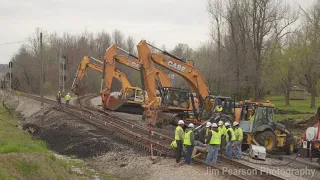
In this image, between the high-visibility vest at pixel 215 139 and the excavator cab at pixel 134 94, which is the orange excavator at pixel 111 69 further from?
the high-visibility vest at pixel 215 139

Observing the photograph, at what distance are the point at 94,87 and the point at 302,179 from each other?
2621 inches

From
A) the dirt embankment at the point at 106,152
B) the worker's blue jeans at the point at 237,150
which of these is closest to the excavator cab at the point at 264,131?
the worker's blue jeans at the point at 237,150

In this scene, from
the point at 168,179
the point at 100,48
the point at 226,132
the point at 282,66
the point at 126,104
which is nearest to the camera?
the point at 168,179

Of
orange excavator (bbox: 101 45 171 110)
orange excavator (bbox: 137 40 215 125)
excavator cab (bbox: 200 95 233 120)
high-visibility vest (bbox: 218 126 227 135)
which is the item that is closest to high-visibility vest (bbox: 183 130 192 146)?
high-visibility vest (bbox: 218 126 227 135)

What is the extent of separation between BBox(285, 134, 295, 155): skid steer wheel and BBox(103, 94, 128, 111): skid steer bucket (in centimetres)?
1632

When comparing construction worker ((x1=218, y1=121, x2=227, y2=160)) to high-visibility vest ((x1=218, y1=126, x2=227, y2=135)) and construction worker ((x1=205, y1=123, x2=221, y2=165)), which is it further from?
construction worker ((x1=205, y1=123, x2=221, y2=165))

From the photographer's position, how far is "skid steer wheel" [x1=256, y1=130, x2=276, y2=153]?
1644cm

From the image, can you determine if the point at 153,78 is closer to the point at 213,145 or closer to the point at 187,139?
the point at 187,139

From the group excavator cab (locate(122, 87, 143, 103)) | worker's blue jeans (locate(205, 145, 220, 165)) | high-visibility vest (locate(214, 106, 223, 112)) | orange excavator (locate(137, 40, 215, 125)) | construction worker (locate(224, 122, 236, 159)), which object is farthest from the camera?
excavator cab (locate(122, 87, 143, 103))

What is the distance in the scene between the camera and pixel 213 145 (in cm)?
1354

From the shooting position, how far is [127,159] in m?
15.6

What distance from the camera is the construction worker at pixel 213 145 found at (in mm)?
13461

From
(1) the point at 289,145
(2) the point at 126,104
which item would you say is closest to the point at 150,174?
(1) the point at 289,145

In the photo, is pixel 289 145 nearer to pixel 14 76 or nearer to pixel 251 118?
pixel 251 118
